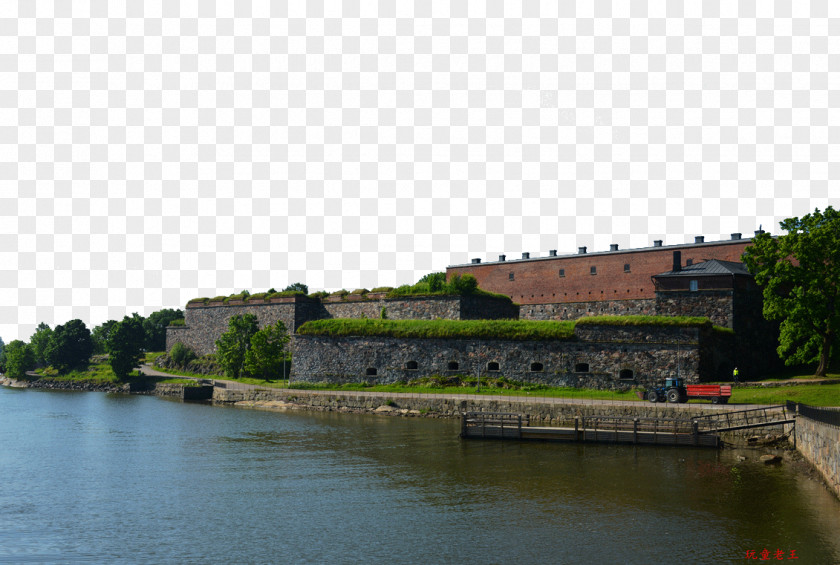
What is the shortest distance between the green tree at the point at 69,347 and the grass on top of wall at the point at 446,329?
49777 millimetres

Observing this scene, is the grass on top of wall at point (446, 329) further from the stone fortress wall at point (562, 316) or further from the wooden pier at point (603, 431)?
the wooden pier at point (603, 431)

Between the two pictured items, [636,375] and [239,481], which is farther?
[636,375]

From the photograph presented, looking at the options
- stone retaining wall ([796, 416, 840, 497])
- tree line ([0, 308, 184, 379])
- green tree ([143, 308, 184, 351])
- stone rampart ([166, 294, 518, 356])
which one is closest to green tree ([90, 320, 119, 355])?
tree line ([0, 308, 184, 379])

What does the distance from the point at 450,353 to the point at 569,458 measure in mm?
22458

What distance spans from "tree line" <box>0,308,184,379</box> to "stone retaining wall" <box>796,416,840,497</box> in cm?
7168

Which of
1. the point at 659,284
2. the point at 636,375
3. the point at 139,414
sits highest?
the point at 659,284

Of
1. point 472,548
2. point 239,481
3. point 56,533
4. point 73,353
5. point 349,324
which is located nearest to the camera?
point 472,548

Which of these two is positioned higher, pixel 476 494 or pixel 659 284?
pixel 659 284

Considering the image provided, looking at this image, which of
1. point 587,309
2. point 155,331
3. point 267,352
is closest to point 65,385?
point 155,331

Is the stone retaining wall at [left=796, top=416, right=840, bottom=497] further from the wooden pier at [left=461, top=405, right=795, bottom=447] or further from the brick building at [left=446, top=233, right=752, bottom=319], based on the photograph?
the brick building at [left=446, top=233, right=752, bottom=319]

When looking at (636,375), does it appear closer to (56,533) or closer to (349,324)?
(349,324)

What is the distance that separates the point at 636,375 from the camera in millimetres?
45812

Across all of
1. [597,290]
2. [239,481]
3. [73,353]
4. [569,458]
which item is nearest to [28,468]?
[239,481]

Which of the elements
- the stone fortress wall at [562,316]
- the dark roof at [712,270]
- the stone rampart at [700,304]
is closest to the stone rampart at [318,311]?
the stone fortress wall at [562,316]
